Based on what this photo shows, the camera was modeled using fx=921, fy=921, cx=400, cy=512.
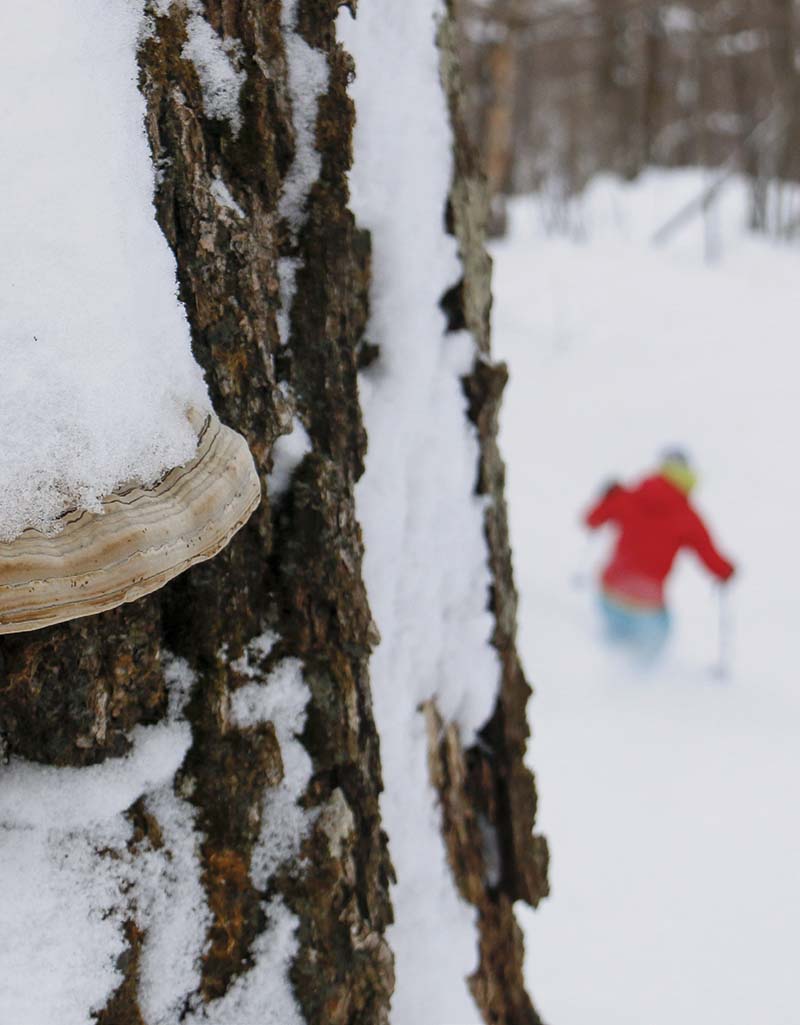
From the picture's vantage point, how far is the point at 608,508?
5.83m

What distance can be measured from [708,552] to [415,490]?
429 centimetres

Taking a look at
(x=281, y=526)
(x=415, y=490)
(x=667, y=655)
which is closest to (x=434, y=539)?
(x=415, y=490)

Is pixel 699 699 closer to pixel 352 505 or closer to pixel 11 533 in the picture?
pixel 352 505

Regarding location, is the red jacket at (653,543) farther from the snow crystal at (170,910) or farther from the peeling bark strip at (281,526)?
the snow crystal at (170,910)

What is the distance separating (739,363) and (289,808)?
10.6m

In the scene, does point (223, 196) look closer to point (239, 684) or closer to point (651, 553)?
point (239, 684)

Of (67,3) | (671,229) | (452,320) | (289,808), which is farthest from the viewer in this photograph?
(671,229)

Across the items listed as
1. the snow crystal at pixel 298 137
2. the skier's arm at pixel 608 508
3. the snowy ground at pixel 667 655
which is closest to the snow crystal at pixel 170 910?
the snow crystal at pixel 298 137

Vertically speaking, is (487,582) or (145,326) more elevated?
(145,326)

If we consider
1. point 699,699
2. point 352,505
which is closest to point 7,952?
point 352,505

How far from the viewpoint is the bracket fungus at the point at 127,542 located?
2.92ft

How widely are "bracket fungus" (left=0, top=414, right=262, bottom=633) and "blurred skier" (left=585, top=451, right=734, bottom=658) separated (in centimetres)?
474

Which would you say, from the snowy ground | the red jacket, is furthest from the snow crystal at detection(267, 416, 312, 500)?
the red jacket

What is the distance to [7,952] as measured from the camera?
1.13m
